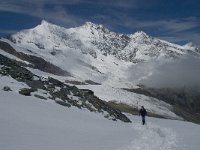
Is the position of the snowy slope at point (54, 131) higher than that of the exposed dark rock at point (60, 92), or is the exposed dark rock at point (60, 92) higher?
the exposed dark rock at point (60, 92)

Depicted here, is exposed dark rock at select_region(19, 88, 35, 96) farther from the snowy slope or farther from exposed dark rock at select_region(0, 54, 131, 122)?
the snowy slope

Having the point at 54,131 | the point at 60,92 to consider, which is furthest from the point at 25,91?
the point at 54,131

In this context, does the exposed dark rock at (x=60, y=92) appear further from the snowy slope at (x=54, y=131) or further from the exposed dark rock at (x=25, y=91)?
the snowy slope at (x=54, y=131)

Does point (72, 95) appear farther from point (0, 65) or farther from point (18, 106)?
point (18, 106)

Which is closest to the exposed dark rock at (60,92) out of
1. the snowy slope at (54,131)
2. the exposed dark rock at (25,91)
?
the exposed dark rock at (25,91)

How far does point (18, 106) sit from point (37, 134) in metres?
8.21

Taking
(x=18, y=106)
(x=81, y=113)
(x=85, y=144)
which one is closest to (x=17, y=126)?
(x=85, y=144)

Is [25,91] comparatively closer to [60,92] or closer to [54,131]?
[60,92]

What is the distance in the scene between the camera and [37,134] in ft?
87.8

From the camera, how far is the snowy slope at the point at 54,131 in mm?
24500

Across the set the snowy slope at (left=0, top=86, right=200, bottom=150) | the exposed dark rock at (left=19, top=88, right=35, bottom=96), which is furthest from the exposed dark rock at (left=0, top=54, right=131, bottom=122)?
the snowy slope at (left=0, top=86, right=200, bottom=150)

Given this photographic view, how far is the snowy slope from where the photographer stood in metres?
24.5

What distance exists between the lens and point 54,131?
96.0 ft

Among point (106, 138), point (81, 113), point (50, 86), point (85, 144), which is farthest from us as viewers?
point (50, 86)
